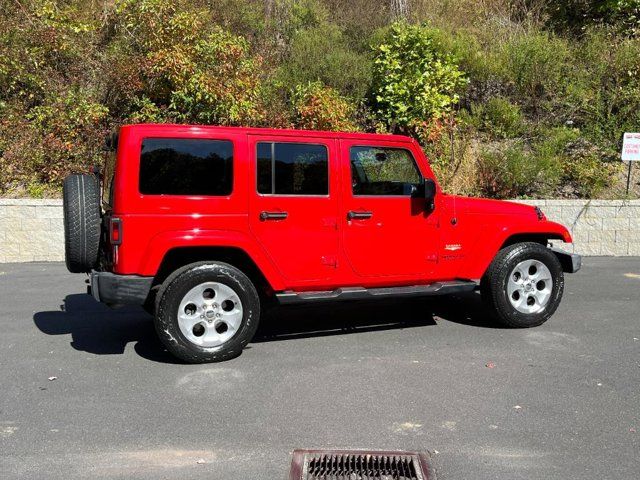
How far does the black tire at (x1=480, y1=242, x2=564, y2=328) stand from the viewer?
6207mm

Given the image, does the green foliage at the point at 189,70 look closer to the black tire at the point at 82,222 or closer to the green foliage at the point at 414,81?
the green foliage at the point at 414,81

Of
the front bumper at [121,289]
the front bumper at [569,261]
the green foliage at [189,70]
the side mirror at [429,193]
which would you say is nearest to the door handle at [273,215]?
the front bumper at [121,289]

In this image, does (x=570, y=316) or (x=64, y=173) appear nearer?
(x=570, y=316)

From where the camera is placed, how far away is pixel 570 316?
22.6 feet

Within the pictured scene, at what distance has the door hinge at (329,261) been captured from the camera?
5633mm

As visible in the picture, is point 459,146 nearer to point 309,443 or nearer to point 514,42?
point 514,42

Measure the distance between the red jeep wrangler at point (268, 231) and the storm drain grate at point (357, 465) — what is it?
6.24ft

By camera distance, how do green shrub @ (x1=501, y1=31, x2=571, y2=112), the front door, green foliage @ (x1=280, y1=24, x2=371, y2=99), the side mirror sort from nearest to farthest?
the front door, the side mirror, green foliage @ (x1=280, y1=24, x2=371, y2=99), green shrub @ (x1=501, y1=31, x2=571, y2=112)

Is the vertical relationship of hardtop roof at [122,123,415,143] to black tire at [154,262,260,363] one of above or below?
above

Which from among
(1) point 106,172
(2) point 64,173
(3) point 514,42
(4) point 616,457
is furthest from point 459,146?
(4) point 616,457

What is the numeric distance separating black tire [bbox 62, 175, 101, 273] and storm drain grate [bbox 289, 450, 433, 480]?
2.74m

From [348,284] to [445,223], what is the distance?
1141mm

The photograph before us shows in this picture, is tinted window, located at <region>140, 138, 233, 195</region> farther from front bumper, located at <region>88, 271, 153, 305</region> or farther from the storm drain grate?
the storm drain grate

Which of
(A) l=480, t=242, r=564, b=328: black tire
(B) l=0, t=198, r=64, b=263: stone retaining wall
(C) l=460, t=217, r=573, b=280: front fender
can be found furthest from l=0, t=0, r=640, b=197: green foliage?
(C) l=460, t=217, r=573, b=280: front fender
